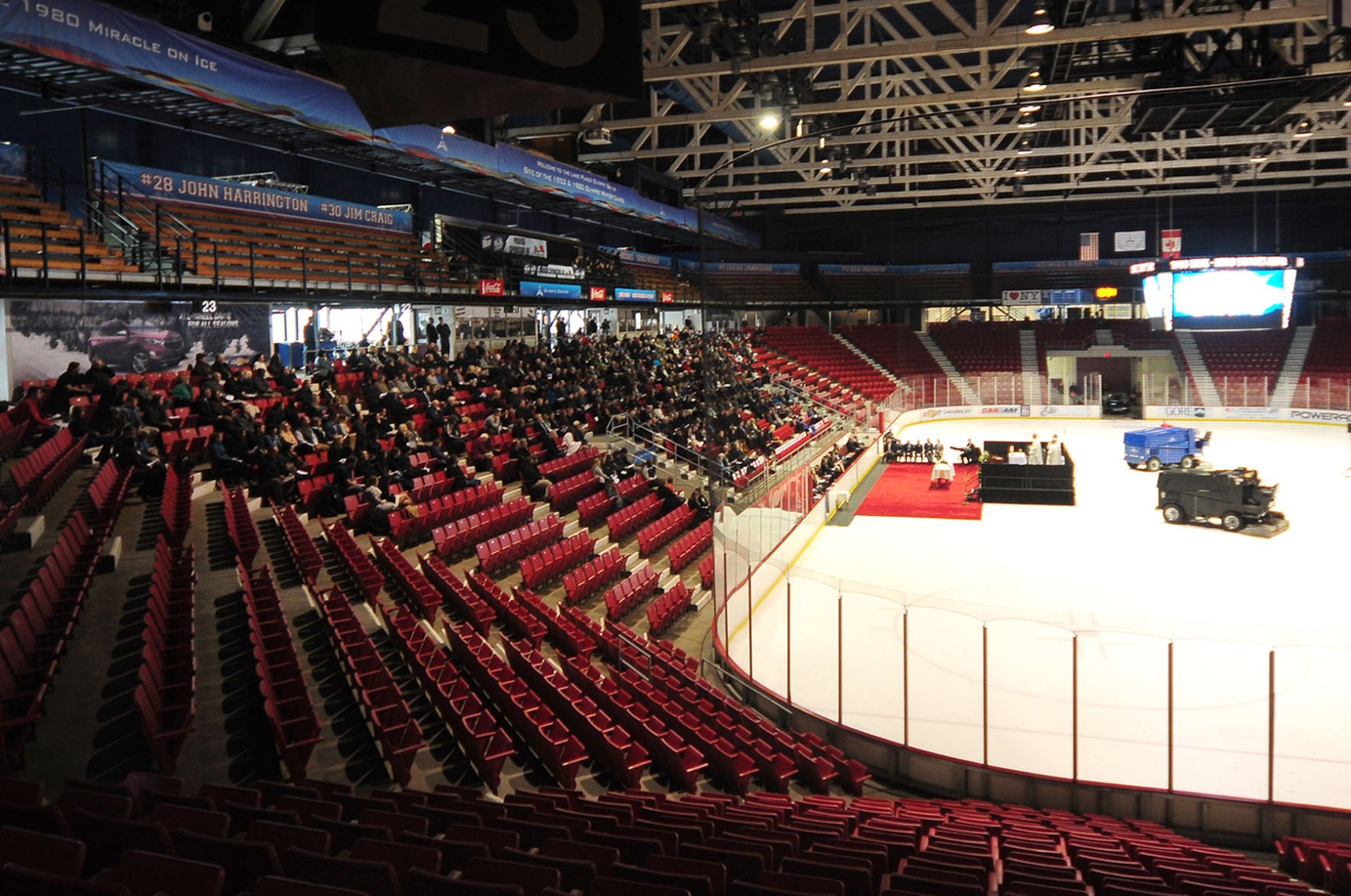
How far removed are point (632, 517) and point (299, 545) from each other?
7628mm

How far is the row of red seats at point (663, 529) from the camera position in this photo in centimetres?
1806

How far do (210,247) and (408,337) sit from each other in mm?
11243

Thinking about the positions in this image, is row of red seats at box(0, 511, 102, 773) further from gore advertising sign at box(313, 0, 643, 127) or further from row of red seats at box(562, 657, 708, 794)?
row of red seats at box(562, 657, 708, 794)

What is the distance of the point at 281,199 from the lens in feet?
78.0

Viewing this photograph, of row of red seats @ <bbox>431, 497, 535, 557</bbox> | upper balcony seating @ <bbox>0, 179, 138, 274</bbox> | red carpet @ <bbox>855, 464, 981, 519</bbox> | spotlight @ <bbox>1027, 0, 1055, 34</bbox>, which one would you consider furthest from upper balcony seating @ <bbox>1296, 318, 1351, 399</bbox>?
upper balcony seating @ <bbox>0, 179, 138, 274</bbox>

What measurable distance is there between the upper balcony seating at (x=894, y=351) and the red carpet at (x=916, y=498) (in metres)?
16.9

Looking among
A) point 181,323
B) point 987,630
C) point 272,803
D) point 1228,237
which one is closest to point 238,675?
point 272,803

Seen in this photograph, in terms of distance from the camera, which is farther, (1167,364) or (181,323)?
(1167,364)

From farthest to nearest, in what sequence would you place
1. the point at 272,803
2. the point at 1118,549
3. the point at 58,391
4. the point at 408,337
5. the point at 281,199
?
1. the point at 408,337
2. the point at 281,199
3. the point at 1118,549
4. the point at 58,391
5. the point at 272,803

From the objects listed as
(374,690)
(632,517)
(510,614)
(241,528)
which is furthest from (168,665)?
(632,517)

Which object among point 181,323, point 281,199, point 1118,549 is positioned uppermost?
point 281,199

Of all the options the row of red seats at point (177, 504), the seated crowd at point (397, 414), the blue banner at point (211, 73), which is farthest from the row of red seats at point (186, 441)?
the blue banner at point (211, 73)

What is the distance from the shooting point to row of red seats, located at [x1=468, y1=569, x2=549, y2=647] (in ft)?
38.0

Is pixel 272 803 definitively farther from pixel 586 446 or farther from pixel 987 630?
pixel 586 446
